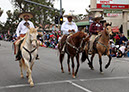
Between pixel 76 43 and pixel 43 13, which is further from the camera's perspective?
pixel 43 13

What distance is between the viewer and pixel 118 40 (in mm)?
19516

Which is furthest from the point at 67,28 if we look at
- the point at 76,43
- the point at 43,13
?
the point at 43,13

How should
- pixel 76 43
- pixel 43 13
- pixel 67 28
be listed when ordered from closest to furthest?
pixel 76 43
pixel 67 28
pixel 43 13

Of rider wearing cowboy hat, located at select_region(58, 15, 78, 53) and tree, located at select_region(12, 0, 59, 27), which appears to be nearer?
rider wearing cowboy hat, located at select_region(58, 15, 78, 53)

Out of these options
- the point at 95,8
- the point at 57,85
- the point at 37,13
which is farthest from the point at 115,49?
the point at 37,13

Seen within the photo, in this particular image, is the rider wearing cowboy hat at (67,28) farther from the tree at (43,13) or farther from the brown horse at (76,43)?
the tree at (43,13)

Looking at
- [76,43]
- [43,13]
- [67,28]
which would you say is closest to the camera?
[76,43]

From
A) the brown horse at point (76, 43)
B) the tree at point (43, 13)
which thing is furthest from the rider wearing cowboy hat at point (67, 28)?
the tree at point (43, 13)

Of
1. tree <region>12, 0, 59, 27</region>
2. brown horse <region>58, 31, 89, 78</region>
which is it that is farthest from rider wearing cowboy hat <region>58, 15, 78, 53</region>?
tree <region>12, 0, 59, 27</region>

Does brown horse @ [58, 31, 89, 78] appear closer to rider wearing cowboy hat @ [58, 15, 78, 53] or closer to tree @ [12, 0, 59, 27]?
rider wearing cowboy hat @ [58, 15, 78, 53]

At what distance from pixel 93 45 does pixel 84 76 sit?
2157mm

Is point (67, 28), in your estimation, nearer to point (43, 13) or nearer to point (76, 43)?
point (76, 43)

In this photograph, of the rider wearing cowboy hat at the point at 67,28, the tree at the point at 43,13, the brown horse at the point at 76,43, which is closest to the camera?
the brown horse at the point at 76,43

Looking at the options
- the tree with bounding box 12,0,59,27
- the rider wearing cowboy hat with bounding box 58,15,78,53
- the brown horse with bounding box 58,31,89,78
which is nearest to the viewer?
the brown horse with bounding box 58,31,89,78
